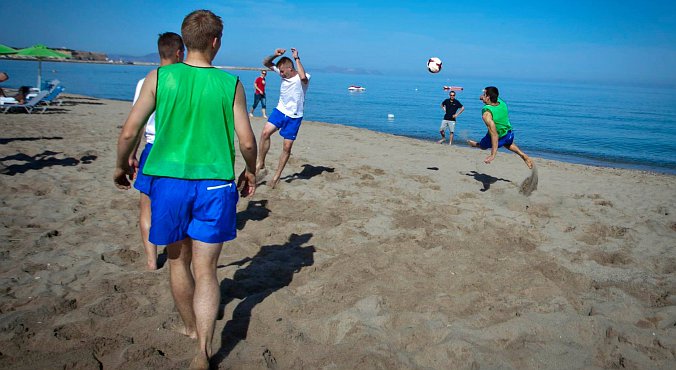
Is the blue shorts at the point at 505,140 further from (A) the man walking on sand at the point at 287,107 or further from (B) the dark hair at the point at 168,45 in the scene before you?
(B) the dark hair at the point at 168,45

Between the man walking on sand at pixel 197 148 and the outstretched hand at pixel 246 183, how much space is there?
25 cm

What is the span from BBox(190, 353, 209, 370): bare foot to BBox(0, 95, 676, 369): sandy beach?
0.53ft

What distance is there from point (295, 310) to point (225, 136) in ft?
5.05

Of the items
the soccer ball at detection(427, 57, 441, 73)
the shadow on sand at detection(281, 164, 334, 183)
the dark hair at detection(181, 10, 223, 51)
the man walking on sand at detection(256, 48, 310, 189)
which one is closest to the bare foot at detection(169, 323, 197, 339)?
the dark hair at detection(181, 10, 223, 51)

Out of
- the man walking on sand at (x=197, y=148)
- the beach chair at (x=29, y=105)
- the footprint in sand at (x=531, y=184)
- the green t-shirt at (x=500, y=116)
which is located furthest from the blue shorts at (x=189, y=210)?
the beach chair at (x=29, y=105)

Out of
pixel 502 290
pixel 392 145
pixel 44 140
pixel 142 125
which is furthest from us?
pixel 392 145

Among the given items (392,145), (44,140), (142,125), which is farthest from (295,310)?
(392,145)

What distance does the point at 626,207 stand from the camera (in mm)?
6855

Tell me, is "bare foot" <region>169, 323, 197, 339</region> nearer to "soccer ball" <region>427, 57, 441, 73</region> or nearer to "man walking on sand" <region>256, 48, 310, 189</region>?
"man walking on sand" <region>256, 48, 310, 189</region>

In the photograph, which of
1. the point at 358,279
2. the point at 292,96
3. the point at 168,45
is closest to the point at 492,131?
the point at 292,96

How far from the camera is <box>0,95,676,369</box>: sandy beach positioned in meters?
2.81

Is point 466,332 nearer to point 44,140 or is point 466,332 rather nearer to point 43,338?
point 43,338

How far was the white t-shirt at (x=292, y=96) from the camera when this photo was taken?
267 inches

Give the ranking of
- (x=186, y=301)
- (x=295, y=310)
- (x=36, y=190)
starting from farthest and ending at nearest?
(x=36, y=190) < (x=295, y=310) < (x=186, y=301)
